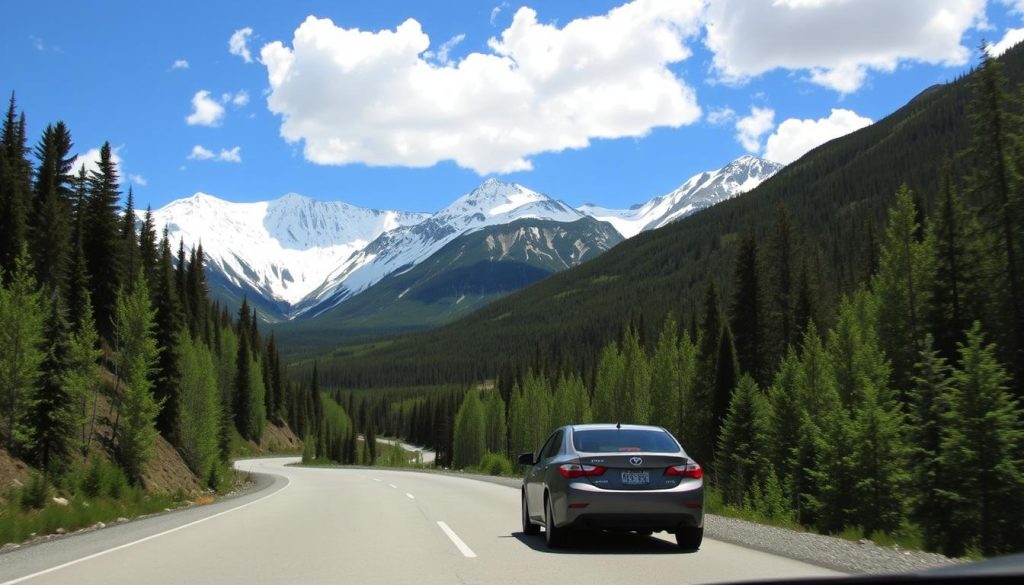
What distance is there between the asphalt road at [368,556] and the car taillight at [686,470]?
1046 mm

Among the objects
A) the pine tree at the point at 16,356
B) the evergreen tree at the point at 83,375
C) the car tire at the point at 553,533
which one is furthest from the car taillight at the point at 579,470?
the evergreen tree at the point at 83,375

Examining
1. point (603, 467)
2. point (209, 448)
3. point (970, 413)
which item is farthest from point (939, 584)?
point (209, 448)

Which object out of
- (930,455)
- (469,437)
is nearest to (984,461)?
(930,455)

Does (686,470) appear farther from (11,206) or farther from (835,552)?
(11,206)

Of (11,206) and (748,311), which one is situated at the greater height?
(11,206)

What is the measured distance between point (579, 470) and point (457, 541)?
291 cm

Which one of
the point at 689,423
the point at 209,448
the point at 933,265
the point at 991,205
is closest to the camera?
the point at 991,205

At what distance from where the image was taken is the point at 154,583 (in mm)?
9398

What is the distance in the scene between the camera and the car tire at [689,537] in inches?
459

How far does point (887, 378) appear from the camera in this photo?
3919cm

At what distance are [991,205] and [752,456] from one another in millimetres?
16121

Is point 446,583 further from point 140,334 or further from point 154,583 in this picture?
point 140,334

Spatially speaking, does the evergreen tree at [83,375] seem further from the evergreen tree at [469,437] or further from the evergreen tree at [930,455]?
the evergreen tree at [469,437]

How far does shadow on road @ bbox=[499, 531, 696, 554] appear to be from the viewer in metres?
11.8
